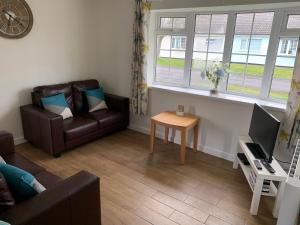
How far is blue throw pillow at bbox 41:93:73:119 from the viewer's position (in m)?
3.16

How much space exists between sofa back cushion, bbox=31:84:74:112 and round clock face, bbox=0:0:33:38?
78 cm

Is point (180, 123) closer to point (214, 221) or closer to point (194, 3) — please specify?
point (214, 221)

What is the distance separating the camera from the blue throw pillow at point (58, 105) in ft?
10.4

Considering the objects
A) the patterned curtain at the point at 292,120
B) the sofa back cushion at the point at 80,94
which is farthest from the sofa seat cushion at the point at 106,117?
the patterned curtain at the point at 292,120

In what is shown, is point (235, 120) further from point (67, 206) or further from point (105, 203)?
point (67, 206)

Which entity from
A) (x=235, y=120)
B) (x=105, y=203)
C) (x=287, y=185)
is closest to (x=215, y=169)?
(x=235, y=120)

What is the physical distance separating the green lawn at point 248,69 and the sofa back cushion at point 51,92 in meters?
1.55

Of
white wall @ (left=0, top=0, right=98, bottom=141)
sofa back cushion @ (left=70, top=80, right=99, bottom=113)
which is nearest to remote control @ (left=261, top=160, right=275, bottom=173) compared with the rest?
sofa back cushion @ (left=70, top=80, right=99, bottom=113)

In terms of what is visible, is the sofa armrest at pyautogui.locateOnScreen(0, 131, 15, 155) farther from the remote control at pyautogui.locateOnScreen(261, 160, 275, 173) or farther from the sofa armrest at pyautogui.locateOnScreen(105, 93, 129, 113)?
the remote control at pyautogui.locateOnScreen(261, 160, 275, 173)

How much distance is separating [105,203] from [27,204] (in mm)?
1052

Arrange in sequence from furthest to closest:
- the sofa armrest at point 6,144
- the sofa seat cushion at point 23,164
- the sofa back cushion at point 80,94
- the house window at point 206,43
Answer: the sofa back cushion at point 80,94 < the house window at point 206,43 < the sofa armrest at point 6,144 < the sofa seat cushion at point 23,164

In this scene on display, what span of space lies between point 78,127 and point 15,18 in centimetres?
169

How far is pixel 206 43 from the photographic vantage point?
10.8 feet

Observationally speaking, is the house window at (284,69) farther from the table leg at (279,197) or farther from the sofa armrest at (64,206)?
the sofa armrest at (64,206)
